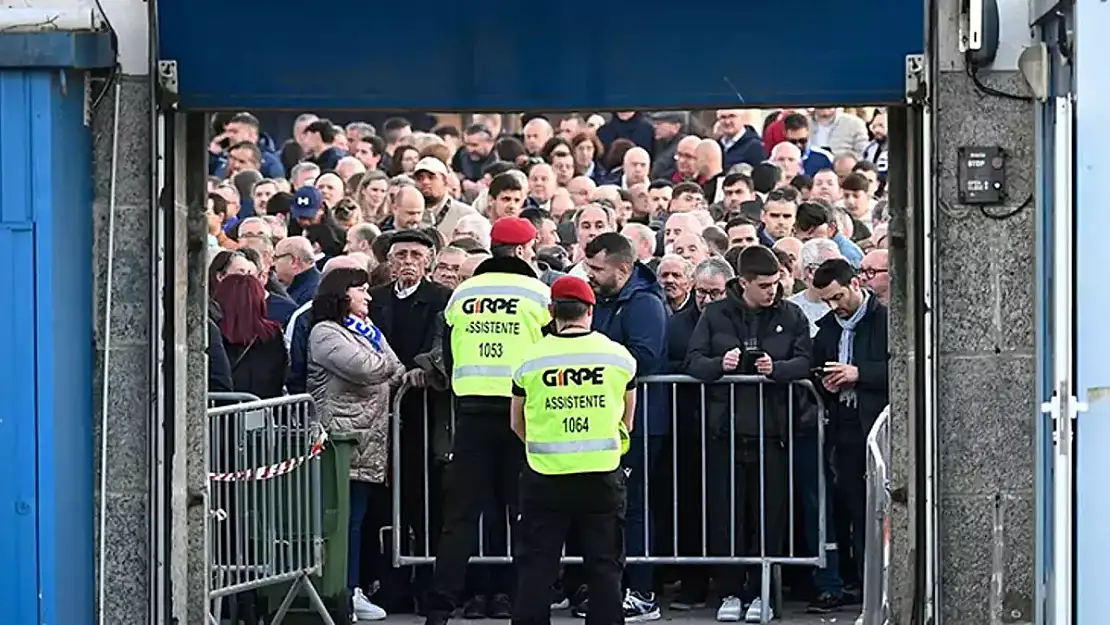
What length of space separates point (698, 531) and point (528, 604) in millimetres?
1990

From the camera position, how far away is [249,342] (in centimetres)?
1193

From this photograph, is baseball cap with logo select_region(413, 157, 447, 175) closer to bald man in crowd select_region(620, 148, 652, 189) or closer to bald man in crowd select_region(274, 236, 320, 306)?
bald man in crowd select_region(620, 148, 652, 189)

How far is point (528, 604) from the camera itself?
1014 centimetres

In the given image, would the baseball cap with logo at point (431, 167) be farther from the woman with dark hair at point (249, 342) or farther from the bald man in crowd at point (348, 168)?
the woman with dark hair at point (249, 342)

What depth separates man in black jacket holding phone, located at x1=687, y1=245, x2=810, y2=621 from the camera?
457 inches

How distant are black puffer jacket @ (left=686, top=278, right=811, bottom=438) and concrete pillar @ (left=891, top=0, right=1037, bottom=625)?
3.05m

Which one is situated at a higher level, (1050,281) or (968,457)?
(1050,281)

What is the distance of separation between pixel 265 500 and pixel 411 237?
2090 mm

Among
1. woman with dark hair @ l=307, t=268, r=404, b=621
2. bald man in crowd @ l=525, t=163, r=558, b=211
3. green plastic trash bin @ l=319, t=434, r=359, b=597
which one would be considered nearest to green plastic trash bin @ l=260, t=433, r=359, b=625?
green plastic trash bin @ l=319, t=434, r=359, b=597

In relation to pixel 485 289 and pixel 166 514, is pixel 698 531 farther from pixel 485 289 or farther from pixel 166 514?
pixel 166 514

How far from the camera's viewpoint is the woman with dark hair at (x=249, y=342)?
11.9 metres

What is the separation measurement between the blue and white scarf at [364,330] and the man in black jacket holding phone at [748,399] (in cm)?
167

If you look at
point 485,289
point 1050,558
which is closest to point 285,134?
point 485,289

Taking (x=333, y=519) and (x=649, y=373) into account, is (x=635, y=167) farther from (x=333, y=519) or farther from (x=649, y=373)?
(x=333, y=519)
